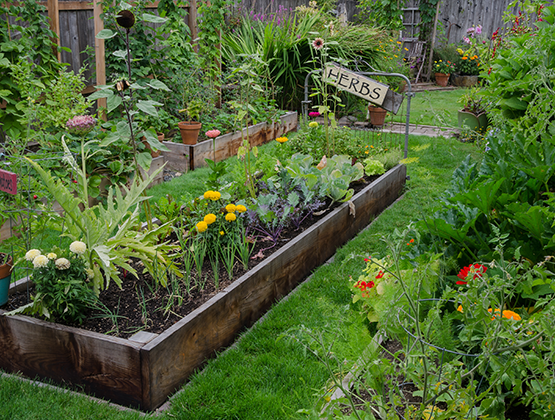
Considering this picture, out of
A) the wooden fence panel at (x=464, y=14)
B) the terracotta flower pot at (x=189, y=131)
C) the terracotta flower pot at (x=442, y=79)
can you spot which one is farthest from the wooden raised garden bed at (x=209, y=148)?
the wooden fence panel at (x=464, y=14)

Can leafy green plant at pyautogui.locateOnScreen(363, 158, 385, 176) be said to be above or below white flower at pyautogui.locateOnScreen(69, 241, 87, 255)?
below

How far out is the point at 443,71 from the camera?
478 inches

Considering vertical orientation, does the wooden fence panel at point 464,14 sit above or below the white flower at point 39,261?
above

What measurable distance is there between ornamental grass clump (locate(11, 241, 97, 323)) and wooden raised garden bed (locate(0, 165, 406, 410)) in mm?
76

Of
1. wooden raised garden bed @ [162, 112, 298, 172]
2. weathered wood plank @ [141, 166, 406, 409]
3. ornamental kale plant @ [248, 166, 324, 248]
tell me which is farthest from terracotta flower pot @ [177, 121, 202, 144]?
weathered wood plank @ [141, 166, 406, 409]

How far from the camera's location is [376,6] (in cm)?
1112

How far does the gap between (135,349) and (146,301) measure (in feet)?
1.75

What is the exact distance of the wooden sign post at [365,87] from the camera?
4684mm

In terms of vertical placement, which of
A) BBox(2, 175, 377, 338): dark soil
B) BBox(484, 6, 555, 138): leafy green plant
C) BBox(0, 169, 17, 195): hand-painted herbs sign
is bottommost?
BBox(2, 175, 377, 338): dark soil

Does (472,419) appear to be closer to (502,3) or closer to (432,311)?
(432,311)

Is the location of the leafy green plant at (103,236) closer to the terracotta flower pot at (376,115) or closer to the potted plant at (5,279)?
the potted plant at (5,279)

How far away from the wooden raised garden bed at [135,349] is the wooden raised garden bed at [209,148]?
257 cm

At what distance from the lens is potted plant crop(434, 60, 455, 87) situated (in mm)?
12133

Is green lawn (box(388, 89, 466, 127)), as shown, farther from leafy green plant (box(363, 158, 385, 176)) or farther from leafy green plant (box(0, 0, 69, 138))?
leafy green plant (box(0, 0, 69, 138))
